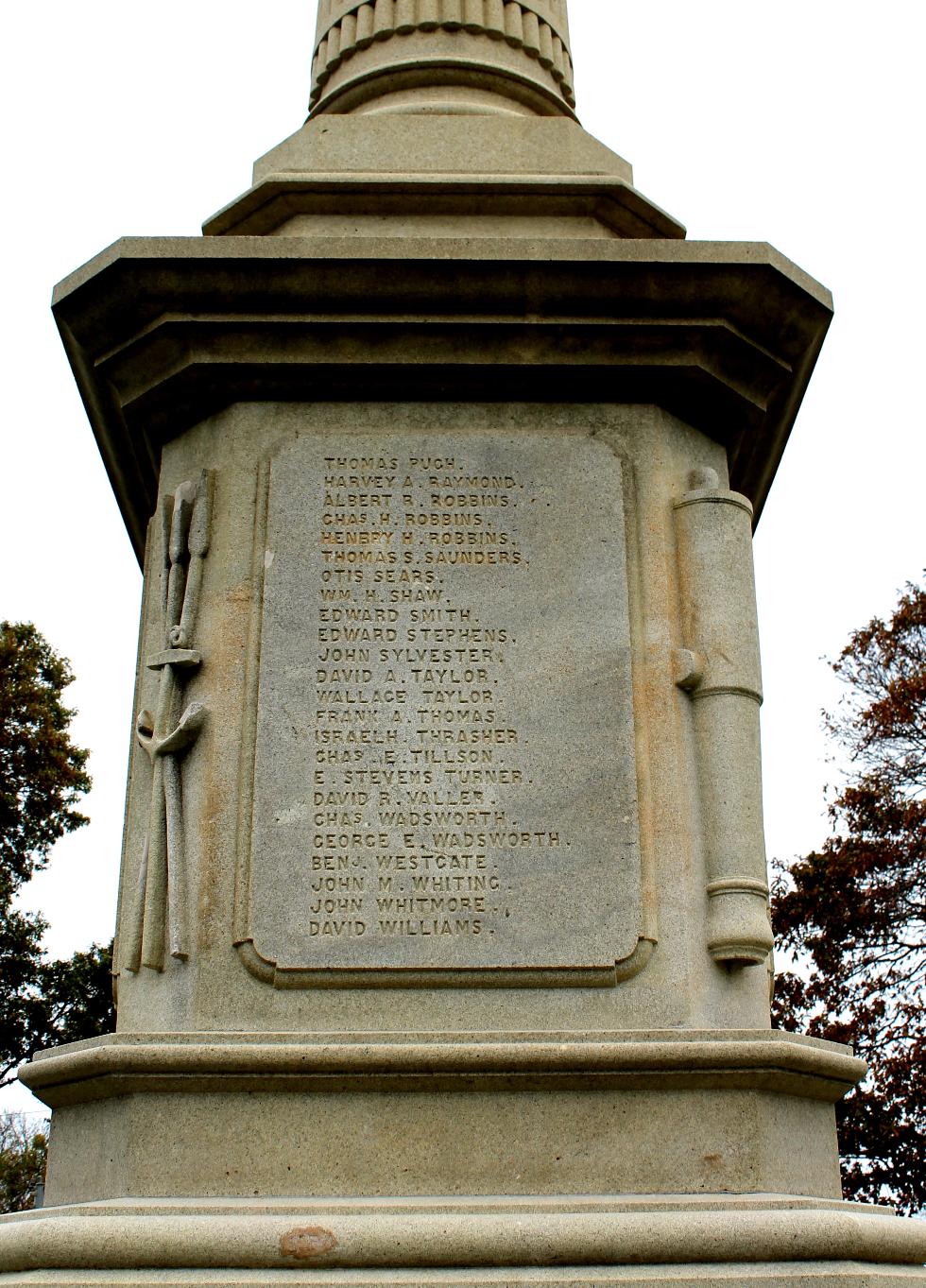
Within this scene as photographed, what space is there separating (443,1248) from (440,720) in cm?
225

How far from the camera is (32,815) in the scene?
22594 millimetres

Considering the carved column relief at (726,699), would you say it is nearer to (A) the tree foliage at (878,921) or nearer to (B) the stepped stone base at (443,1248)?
(B) the stepped stone base at (443,1248)

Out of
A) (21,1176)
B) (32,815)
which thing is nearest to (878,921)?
(32,815)

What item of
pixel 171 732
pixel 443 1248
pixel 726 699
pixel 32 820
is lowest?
pixel 443 1248

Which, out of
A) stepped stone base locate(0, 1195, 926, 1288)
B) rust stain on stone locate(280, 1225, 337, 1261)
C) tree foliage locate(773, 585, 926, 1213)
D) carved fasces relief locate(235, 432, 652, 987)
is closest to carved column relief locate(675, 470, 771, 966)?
carved fasces relief locate(235, 432, 652, 987)

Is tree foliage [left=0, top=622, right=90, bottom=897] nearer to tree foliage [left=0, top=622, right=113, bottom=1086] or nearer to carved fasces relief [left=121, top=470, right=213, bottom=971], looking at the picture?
tree foliage [left=0, top=622, right=113, bottom=1086]

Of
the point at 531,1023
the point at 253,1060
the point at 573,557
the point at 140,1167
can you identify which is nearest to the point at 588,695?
the point at 573,557

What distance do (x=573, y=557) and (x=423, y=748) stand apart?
120cm

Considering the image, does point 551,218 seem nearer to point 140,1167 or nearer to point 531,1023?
point 531,1023

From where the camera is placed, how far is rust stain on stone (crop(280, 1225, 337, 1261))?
4914 millimetres

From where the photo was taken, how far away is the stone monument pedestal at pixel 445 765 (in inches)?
212

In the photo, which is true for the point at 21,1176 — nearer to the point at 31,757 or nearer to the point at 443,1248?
the point at 31,757

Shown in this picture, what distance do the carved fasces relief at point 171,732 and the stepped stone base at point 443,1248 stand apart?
1.28m

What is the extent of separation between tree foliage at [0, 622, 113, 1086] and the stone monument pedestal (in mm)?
15222
